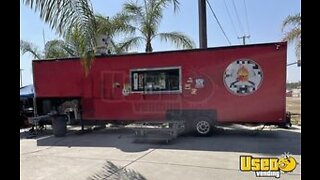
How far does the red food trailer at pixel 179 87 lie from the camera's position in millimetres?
11023

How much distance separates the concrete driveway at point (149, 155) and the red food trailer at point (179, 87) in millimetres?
865

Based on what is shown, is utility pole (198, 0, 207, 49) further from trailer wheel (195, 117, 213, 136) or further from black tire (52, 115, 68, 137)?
black tire (52, 115, 68, 137)

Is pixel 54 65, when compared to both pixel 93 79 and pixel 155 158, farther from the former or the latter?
pixel 155 158

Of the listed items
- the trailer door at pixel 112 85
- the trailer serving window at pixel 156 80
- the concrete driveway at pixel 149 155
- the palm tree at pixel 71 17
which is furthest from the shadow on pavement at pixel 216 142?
the palm tree at pixel 71 17

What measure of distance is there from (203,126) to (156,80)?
2.33 metres

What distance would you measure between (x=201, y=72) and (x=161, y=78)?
1.44m

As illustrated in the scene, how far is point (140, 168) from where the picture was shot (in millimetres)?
7039

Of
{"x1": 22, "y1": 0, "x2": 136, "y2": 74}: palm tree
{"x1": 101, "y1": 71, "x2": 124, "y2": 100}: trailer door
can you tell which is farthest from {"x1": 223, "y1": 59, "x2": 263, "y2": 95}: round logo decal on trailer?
{"x1": 22, "y1": 0, "x2": 136, "y2": 74}: palm tree

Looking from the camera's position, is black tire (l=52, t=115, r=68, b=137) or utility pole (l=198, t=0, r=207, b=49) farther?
utility pole (l=198, t=0, r=207, b=49)

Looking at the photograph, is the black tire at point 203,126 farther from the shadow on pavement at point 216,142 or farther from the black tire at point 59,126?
the black tire at point 59,126

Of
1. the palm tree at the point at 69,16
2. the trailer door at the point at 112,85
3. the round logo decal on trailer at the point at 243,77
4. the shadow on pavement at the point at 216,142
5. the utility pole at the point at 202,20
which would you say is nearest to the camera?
the palm tree at the point at 69,16

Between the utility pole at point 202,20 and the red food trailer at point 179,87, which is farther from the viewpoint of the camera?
the utility pole at point 202,20

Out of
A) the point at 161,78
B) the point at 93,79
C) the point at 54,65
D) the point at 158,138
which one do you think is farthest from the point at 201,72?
the point at 54,65

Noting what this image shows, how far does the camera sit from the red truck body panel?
10984 mm
